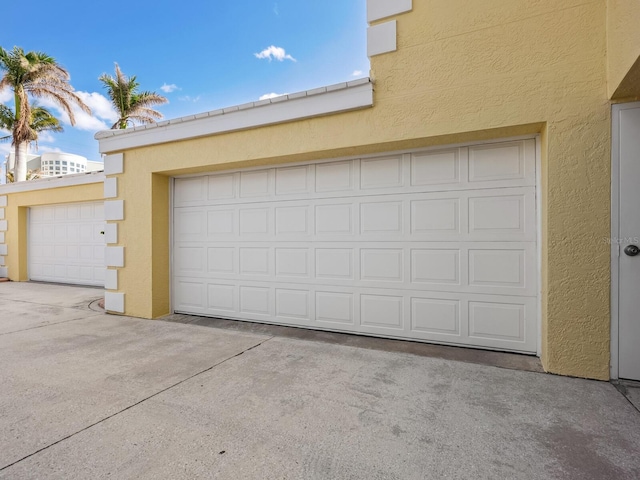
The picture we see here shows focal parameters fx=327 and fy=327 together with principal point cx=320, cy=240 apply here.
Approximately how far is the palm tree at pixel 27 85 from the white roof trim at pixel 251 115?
453 inches

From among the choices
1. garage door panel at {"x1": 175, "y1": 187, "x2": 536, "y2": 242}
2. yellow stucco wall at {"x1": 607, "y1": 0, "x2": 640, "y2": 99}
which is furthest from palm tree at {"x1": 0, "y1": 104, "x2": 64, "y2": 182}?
yellow stucco wall at {"x1": 607, "y1": 0, "x2": 640, "y2": 99}

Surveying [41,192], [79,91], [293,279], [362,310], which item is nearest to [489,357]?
[362,310]

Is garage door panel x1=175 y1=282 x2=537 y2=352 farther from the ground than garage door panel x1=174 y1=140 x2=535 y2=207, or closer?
closer

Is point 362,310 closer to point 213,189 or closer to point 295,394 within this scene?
point 295,394

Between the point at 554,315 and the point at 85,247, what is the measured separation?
9480 millimetres

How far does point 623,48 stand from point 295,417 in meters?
3.49

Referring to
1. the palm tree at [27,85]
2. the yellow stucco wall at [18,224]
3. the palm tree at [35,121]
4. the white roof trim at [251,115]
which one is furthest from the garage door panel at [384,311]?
the palm tree at [35,121]

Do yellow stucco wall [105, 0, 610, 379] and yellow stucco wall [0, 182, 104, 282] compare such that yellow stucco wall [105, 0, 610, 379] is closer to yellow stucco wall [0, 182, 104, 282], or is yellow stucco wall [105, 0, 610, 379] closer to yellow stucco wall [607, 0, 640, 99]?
yellow stucco wall [607, 0, 640, 99]

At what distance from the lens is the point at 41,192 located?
8523 mm

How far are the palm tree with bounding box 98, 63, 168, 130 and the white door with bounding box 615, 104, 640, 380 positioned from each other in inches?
624

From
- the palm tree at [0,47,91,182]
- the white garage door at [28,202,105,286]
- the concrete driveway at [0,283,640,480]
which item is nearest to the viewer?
the concrete driveway at [0,283,640,480]

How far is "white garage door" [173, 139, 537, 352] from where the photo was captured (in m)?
3.40

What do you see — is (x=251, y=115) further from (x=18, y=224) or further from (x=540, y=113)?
(x=18, y=224)

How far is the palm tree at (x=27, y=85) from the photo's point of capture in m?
12.5
